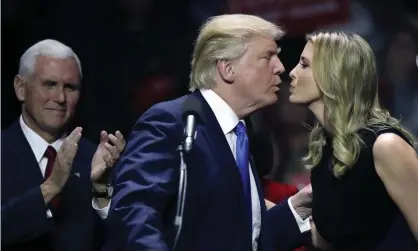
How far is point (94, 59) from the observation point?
2062mm

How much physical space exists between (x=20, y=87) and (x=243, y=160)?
669 millimetres

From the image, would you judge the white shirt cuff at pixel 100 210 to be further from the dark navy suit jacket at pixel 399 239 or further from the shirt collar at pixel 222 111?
the dark navy suit jacket at pixel 399 239

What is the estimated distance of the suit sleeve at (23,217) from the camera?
1903mm

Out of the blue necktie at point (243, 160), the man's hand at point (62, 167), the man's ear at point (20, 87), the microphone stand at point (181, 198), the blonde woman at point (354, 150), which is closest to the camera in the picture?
the microphone stand at point (181, 198)

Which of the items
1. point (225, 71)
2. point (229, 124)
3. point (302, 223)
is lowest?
point (302, 223)

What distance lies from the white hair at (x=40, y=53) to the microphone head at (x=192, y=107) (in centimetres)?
46

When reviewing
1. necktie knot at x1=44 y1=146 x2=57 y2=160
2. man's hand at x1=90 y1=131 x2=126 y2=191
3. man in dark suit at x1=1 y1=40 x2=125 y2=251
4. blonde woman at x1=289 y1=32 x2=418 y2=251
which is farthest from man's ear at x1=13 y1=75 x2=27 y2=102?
blonde woman at x1=289 y1=32 x2=418 y2=251

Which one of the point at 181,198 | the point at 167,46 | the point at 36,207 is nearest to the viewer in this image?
the point at 181,198

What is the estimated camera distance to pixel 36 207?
6.23 ft

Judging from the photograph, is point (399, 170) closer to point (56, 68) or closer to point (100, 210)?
point (100, 210)

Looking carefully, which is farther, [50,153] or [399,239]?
[50,153]

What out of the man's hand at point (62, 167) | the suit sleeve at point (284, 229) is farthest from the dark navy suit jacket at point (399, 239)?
the man's hand at point (62, 167)

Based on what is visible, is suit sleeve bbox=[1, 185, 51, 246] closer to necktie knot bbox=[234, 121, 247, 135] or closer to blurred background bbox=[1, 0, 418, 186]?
blurred background bbox=[1, 0, 418, 186]

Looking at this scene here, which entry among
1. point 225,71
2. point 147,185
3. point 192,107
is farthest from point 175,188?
point 225,71
